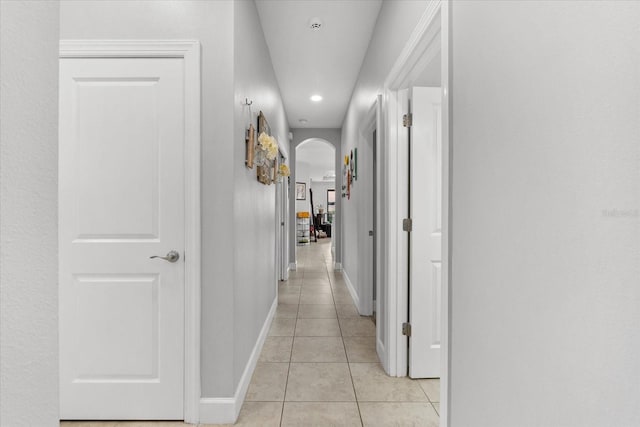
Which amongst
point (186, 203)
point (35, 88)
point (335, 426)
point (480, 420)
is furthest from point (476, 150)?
point (335, 426)

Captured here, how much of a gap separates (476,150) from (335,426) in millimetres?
1576

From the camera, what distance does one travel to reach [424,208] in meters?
2.24

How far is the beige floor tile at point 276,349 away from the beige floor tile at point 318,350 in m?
0.05

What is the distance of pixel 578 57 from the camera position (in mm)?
695

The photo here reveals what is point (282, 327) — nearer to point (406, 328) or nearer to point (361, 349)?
point (361, 349)

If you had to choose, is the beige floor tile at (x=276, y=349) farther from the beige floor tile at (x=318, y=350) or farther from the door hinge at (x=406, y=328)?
the door hinge at (x=406, y=328)

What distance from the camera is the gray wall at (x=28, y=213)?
51 cm

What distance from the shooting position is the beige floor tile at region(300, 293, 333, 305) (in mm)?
4242

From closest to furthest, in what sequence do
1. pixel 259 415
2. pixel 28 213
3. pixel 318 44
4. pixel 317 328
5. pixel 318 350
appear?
pixel 28 213
pixel 259 415
pixel 318 350
pixel 318 44
pixel 317 328

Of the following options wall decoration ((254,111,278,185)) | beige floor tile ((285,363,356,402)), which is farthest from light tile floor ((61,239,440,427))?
wall decoration ((254,111,278,185))

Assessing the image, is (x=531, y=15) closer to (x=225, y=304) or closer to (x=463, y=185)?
(x=463, y=185)

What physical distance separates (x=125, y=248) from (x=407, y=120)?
6.11 feet

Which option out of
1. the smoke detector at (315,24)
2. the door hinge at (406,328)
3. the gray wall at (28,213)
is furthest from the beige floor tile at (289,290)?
the gray wall at (28,213)

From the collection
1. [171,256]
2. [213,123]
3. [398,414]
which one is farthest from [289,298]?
[213,123]
